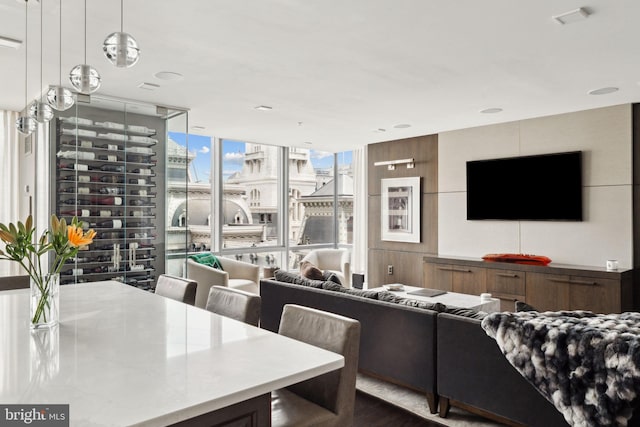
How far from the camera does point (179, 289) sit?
2.43 m

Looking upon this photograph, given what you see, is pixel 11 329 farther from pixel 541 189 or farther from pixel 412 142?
pixel 412 142

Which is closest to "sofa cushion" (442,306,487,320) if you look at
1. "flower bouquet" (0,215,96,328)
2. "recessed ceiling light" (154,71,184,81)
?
"flower bouquet" (0,215,96,328)

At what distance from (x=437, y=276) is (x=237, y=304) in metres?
4.39

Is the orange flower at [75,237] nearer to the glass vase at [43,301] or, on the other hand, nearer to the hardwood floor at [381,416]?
the glass vase at [43,301]

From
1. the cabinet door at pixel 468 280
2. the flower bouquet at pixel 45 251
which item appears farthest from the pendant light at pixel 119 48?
the cabinet door at pixel 468 280

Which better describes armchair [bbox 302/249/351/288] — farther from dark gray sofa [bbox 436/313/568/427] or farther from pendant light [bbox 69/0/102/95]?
pendant light [bbox 69/0/102/95]

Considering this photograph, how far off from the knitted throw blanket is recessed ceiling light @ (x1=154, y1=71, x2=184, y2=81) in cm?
313

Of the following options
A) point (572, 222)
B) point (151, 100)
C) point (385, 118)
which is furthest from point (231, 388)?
point (572, 222)

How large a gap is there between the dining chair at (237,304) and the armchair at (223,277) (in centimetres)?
253

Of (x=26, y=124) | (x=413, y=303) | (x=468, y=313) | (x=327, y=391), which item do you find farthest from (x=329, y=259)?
(x=327, y=391)

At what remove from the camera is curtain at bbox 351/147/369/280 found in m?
7.86

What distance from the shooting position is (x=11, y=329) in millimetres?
1595

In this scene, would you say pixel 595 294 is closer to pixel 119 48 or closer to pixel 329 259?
pixel 329 259

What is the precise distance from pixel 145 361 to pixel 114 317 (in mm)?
626
